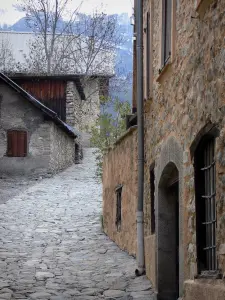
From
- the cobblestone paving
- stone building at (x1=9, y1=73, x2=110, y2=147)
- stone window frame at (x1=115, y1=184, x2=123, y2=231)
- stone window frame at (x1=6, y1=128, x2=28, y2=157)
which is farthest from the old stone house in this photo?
stone building at (x1=9, y1=73, x2=110, y2=147)

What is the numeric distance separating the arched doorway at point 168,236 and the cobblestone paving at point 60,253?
26cm

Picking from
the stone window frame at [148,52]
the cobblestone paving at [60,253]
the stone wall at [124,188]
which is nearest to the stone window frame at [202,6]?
the stone window frame at [148,52]

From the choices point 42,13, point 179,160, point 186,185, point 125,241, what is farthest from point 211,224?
point 42,13

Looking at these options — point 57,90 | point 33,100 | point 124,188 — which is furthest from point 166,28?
point 57,90

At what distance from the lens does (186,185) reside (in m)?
5.11

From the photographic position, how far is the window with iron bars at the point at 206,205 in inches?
173

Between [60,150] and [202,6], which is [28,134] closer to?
[60,150]

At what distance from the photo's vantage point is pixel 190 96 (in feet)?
16.2

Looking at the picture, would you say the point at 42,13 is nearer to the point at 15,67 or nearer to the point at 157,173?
the point at 15,67

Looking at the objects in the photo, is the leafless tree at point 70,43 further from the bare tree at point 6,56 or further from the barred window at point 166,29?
the barred window at point 166,29

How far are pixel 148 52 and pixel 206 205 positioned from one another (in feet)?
12.9

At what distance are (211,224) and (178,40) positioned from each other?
7.01ft

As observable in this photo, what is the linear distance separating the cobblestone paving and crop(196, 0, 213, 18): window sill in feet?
11.4

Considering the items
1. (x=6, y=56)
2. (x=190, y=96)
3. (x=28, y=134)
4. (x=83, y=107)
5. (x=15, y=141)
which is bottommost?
(x=190, y=96)
